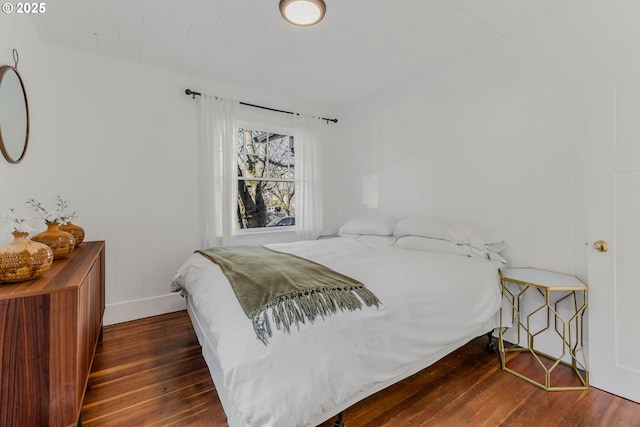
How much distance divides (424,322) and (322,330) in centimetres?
69

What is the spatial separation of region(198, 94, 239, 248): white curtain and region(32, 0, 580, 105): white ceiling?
1.21 ft

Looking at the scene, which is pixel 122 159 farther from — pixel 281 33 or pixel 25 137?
pixel 281 33

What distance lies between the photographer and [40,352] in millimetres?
1117

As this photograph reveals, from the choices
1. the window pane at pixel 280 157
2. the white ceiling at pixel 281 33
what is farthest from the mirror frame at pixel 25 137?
the window pane at pixel 280 157

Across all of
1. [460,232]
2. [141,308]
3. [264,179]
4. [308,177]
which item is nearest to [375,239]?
[460,232]

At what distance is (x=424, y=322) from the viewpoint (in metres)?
1.59

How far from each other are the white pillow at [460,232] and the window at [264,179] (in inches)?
71.1

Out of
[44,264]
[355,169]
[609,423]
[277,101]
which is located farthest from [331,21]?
[609,423]

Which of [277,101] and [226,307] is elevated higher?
[277,101]

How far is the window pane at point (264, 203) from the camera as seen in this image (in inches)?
141

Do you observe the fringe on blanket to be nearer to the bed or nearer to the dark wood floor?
the bed

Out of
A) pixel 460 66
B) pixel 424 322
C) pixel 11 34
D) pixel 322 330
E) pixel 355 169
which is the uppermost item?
pixel 460 66

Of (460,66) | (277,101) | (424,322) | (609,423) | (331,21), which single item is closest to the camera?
(609,423)

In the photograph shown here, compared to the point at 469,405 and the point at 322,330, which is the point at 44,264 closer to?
the point at 322,330
